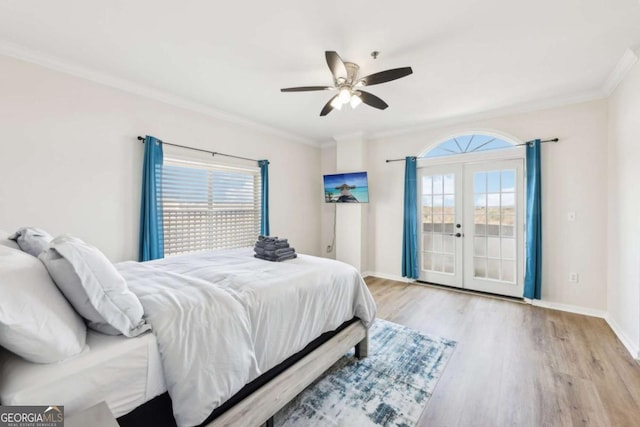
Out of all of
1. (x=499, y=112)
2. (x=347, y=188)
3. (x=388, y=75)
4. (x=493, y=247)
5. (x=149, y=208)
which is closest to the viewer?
(x=388, y=75)

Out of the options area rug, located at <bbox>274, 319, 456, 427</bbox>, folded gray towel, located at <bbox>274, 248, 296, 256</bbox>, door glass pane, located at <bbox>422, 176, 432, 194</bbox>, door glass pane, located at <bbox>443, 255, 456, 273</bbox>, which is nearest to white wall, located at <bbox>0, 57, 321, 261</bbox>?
folded gray towel, located at <bbox>274, 248, 296, 256</bbox>

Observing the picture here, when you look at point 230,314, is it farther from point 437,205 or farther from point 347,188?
point 437,205

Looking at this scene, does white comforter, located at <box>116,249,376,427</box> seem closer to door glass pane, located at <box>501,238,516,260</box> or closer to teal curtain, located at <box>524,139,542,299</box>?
teal curtain, located at <box>524,139,542,299</box>

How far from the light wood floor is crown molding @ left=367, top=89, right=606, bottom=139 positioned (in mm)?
→ 2602

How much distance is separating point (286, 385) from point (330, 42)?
8.19 ft

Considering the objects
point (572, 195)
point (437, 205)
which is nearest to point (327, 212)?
point (437, 205)

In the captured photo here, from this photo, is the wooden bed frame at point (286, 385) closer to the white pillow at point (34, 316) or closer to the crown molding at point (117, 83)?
the white pillow at point (34, 316)

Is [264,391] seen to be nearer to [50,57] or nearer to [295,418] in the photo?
[295,418]

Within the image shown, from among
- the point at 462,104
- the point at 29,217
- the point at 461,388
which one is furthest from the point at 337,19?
the point at 29,217


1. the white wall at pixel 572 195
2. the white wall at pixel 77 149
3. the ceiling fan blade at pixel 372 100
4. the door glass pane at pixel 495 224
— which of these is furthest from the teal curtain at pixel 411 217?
the white wall at pixel 77 149

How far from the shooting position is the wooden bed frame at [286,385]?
135 centimetres

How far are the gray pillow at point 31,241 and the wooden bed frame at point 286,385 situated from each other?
1381 mm

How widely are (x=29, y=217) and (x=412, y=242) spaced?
463 centimetres

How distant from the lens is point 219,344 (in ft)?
4.21
